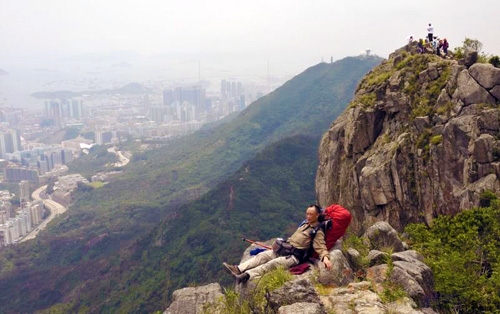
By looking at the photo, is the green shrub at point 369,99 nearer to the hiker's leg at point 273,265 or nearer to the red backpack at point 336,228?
the red backpack at point 336,228

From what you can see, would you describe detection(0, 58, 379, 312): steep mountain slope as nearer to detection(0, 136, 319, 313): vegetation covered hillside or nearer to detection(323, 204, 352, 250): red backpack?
detection(0, 136, 319, 313): vegetation covered hillside

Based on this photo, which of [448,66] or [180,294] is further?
[448,66]

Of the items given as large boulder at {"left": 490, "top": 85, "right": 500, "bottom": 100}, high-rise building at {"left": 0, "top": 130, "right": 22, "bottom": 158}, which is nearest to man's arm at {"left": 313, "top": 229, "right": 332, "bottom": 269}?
large boulder at {"left": 490, "top": 85, "right": 500, "bottom": 100}

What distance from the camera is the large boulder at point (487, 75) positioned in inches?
458

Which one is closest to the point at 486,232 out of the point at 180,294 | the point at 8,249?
the point at 180,294

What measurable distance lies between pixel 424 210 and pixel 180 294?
814 centimetres

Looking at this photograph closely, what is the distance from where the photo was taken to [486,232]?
825 cm

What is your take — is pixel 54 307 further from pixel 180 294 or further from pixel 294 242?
pixel 294 242

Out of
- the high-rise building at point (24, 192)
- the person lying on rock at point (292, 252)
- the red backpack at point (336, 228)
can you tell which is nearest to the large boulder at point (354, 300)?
the person lying on rock at point (292, 252)

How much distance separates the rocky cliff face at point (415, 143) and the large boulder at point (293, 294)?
6.52 meters

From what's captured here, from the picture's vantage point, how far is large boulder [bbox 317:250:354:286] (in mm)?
6445

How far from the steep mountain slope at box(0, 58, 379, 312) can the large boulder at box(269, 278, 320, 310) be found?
24453 millimetres

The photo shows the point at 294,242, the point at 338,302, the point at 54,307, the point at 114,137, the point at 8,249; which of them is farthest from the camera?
the point at 114,137

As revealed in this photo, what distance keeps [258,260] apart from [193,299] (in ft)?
5.47
